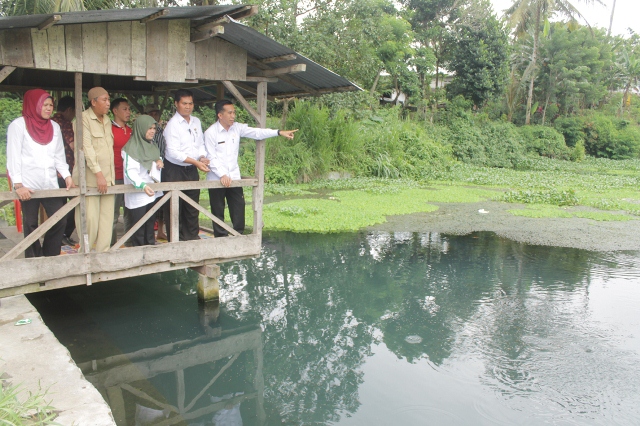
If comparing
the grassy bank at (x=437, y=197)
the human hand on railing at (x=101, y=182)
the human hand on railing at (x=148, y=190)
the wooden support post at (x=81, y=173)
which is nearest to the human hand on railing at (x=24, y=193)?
the wooden support post at (x=81, y=173)

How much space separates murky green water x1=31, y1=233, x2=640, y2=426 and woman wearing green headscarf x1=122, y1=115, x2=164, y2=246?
123 centimetres

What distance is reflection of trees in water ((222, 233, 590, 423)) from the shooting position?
480 cm

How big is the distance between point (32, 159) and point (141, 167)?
95 cm

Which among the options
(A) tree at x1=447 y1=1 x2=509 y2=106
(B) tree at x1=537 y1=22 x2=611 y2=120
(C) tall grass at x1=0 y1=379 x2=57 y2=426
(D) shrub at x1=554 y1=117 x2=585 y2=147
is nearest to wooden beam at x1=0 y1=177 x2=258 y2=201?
(C) tall grass at x1=0 y1=379 x2=57 y2=426

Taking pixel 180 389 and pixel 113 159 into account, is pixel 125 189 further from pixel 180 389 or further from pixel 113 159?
pixel 180 389

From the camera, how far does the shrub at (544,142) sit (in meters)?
26.5

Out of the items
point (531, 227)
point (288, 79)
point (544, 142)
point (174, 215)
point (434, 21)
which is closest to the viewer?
point (174, 215)

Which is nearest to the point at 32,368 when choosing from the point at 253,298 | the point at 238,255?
the point at 238,255

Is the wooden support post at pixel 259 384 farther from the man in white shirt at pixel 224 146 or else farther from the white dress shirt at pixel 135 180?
the white dress shirt at pixel 135 180

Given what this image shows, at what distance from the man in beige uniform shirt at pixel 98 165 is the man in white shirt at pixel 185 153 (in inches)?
24.4

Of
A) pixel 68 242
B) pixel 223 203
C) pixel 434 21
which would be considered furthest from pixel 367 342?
pixel 434 21

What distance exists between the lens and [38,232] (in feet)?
14.9

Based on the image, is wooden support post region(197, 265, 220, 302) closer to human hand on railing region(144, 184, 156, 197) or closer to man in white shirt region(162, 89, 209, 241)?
man in white shirt region(162, 89, 209, 241)

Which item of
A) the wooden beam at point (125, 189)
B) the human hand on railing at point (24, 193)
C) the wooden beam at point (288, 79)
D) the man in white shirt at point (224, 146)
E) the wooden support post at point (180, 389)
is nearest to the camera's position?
the wooden support post at point (180, 389)
